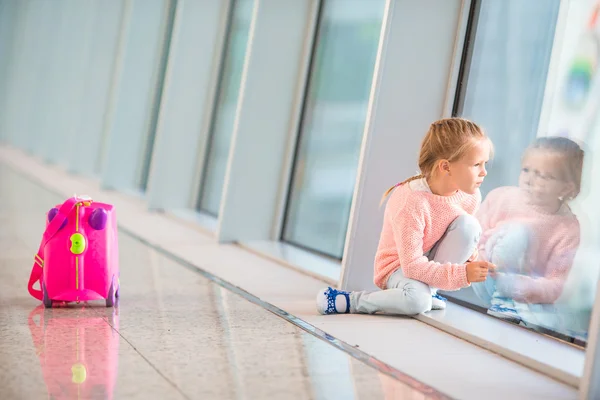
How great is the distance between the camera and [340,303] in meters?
2.89

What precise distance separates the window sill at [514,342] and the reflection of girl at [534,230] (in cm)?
10

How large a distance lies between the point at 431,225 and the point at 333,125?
160 centimetres

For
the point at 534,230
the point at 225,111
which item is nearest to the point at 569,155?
the point at 534,230

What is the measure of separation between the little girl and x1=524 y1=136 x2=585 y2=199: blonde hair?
22 cm

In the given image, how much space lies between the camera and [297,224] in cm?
450

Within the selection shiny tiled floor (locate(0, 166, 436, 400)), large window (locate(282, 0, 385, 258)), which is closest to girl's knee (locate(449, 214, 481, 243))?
shiny tiled floor (locate(0, 166, 436, 400))

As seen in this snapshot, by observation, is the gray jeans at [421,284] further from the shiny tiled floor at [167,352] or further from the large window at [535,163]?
the shiny tiled floor at [167,352]

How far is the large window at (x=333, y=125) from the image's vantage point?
4.17 metres

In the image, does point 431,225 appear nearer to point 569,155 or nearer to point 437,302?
point 437,302

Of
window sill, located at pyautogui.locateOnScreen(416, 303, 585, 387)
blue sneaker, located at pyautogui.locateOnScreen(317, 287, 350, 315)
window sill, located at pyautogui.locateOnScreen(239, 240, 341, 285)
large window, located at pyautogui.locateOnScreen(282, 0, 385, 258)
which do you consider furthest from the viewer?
large window, located at pyautogui.locateOnScreen(282, 0, 385, 258)

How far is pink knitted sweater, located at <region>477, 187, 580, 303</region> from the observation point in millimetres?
2639

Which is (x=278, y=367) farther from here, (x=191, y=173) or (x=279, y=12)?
(x=191, y=173)

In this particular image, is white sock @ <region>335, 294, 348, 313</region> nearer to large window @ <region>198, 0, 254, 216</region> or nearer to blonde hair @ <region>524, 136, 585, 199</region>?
blonde hair @ <region>524, 136, 585, 199</region>

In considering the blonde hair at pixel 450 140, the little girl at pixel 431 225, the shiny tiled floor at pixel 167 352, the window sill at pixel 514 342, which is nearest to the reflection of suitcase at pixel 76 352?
the shiny tiled floor at pixel 167 352
